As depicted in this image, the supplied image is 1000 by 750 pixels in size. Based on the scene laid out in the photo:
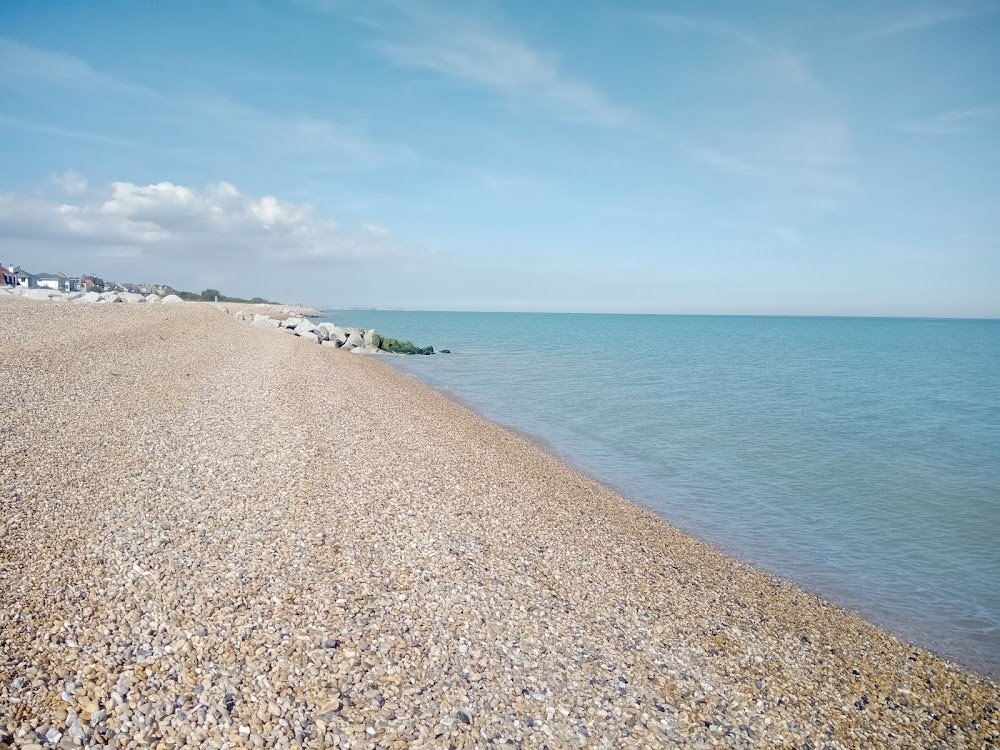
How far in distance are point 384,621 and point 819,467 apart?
1494cm

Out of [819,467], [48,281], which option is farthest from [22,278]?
[819,467]

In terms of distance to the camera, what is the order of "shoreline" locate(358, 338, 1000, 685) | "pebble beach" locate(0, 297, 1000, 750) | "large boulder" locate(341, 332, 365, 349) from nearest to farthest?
1. "pebble beach" locate(0, 297, 1000, 750)
2. "shoreline" locate(358, 338, 1000, 685)
3. "large boulder" locate(341, 332, 365, 349)

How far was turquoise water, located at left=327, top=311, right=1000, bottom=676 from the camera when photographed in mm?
10047

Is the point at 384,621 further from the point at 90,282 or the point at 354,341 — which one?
the point at 90,282

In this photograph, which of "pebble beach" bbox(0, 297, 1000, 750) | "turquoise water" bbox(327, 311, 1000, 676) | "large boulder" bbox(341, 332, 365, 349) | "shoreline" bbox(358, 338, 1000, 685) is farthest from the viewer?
"large boulder" bbox(341, 332, 365, 349)

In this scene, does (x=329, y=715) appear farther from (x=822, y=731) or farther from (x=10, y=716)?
(x=822, y=731)

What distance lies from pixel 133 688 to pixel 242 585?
1.94 meters

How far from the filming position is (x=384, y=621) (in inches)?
252

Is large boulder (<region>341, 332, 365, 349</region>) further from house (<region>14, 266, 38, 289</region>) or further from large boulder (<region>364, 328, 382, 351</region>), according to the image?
house (<region>14, 266, 38, 289</region>)

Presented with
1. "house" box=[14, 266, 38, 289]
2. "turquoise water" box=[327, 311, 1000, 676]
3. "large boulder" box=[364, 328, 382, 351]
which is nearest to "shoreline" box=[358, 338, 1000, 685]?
Result: "turquoise water" box=[327, 311, 1000, 676]

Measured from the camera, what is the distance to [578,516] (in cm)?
1141

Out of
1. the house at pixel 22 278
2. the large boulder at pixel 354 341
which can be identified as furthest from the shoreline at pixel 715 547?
the house at pixel 22 278

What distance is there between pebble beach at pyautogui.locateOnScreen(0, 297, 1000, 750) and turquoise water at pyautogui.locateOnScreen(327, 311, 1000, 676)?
1469 mm

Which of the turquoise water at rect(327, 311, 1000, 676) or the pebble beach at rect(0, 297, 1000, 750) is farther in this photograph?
the turquoise water at rect(327, 311, 1000, 676)
